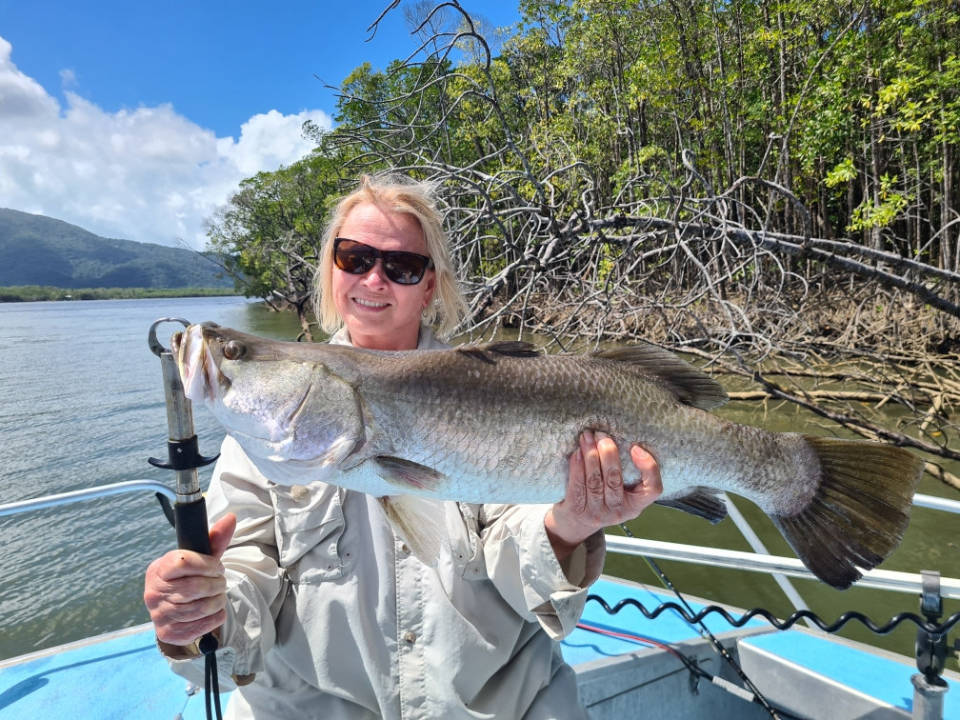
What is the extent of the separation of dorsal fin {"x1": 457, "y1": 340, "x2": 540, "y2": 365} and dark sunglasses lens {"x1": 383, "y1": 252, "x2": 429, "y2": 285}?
619 mm

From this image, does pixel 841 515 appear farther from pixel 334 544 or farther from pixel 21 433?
pixel 21 433

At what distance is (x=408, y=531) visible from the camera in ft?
5.16

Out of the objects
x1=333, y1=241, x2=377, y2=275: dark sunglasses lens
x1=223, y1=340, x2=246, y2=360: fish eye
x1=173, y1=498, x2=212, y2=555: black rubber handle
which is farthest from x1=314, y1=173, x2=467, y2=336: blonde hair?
x1=173, y1=498, x2=212, y2=555: black rubber handle

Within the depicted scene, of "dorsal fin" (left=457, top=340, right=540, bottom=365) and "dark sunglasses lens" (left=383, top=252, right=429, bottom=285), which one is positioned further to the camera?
"dark sunglasses lens" (left=383, top=252, right=429, bottom=285)

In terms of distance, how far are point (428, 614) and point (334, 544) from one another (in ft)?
1.33

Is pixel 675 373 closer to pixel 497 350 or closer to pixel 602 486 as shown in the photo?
pixel 602 486

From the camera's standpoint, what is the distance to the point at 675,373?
1.79 meters

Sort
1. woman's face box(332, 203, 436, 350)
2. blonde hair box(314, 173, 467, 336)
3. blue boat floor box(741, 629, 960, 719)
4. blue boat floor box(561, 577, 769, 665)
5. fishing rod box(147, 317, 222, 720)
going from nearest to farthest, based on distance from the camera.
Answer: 1. fishing rod box(147, 317, 222, 720)
2. woman's face box(332, 203, 436, 350)
3. blonde hair box(314, 173, 467, 336)
4. blue boat floor box(741, 629, 960, 719)
5. blue boat floor box(561, 577, 769, 665)

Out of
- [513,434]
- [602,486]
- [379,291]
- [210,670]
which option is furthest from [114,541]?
[602,486]

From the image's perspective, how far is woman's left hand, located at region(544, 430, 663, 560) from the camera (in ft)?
5.20

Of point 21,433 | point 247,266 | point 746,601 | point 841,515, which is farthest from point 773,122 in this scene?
point 247,266

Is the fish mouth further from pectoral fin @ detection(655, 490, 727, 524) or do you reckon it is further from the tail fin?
the tail fin

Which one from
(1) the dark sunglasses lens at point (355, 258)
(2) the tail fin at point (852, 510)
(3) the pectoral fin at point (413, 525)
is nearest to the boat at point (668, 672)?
(2) the tail fin at point (852, 510)

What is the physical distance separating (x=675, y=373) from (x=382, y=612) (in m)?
1.27
